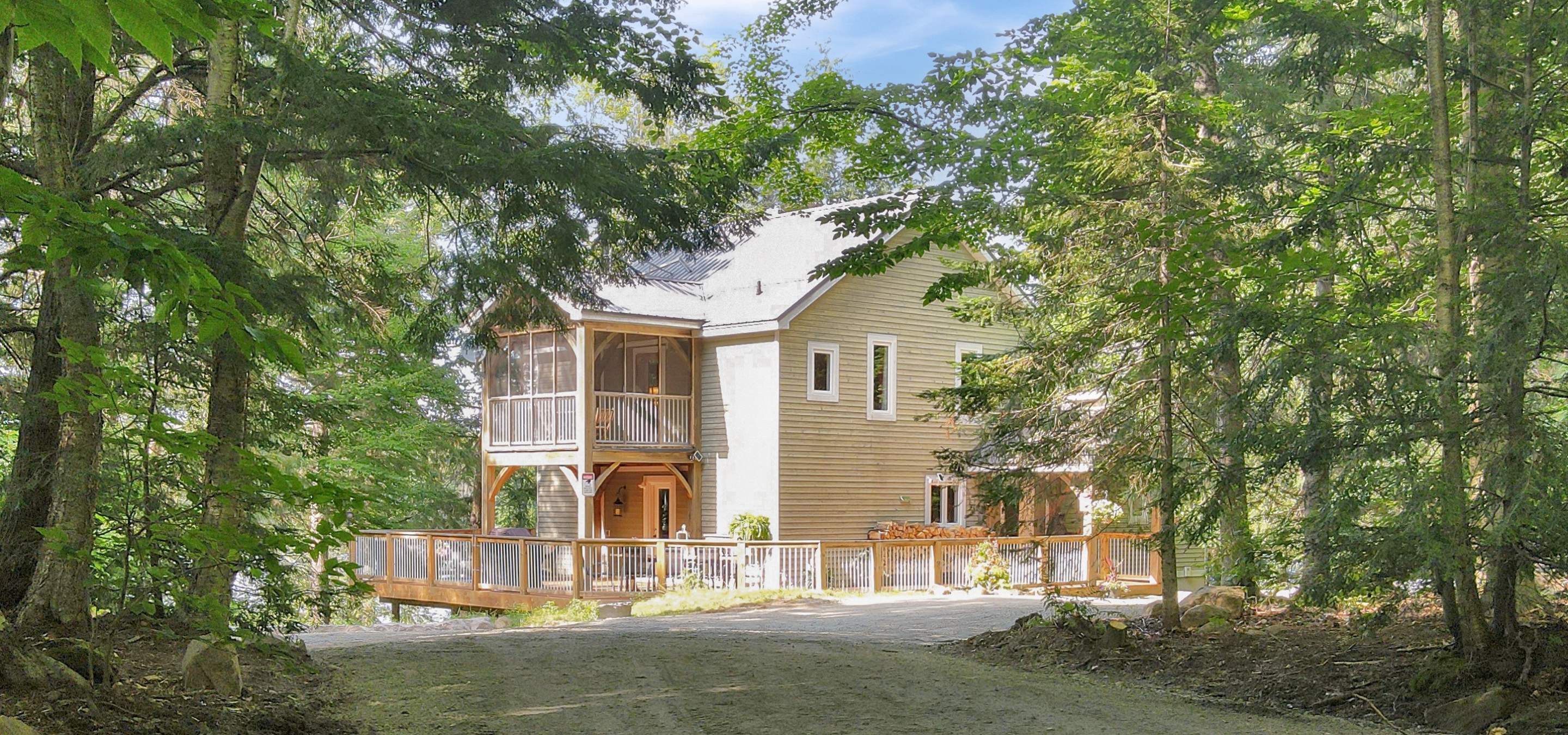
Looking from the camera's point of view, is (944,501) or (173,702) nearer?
(173,702)

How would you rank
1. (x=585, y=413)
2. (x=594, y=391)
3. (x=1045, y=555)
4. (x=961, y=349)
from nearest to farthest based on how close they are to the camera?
1. (x=1045, y=555)
2. (x=585, y=413)
3. (x=594, y=391)
4. (x=961, y=349)

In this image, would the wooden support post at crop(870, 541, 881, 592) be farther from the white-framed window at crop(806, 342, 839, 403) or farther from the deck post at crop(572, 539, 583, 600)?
the white-framed window at crop(806, 342, 839, 403)

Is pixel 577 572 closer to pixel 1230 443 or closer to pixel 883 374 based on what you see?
pixel 883 374

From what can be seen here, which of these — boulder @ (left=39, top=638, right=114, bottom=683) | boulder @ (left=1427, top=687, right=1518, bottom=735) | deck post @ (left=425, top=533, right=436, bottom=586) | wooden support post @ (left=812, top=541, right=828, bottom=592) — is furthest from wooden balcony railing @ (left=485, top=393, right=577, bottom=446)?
boulder @ (left=1427, top=687, right=1518, bottom=735)

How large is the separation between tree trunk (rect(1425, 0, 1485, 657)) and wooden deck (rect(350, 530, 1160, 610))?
1200 cm

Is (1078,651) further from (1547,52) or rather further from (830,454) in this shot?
(830,454)

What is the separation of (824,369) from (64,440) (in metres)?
18.2

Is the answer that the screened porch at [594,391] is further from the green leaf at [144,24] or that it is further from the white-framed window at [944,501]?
the green leaf at [144,24]

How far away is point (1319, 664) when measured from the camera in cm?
930

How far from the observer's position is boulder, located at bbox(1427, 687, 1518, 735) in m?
7.45

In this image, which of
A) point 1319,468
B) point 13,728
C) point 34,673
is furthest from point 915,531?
point 13,728

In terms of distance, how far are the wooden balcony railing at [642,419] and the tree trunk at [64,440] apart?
15.6 meters

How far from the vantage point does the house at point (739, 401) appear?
24812mm

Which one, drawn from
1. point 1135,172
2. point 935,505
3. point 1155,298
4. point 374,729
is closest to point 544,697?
point 374,729
